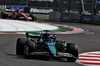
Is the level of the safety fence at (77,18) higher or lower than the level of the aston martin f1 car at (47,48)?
lower

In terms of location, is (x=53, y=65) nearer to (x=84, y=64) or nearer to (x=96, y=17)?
(x=84, y=64)

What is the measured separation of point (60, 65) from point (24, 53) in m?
1.68

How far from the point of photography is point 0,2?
57250 mm

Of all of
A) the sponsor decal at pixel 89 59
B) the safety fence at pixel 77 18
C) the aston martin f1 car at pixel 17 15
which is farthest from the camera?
the aston martin f1 car at pixel 17 15

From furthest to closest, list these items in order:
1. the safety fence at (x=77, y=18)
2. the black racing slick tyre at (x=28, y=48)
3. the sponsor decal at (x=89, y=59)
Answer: the safety fence at (x=77, y=18) < the black racing slick tyre at (x=28, y=48) < the sponsor decal at (x=89, y=59)

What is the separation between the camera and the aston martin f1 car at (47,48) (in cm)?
976

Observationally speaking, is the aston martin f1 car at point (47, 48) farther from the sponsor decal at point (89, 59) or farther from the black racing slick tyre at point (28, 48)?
the sponsor decal at point (89, 59)

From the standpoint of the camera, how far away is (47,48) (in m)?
10.2

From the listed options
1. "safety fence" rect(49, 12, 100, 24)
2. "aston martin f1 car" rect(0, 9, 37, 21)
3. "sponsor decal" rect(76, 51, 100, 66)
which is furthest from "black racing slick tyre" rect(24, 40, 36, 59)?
"aston martin f1 car" rect(0, 9, 37, 21)

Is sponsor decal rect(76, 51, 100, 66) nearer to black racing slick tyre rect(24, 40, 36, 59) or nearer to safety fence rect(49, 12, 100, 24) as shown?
black racing slick tyre rect(24, 40, 36, 59)

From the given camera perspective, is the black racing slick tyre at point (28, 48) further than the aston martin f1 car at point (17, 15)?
No

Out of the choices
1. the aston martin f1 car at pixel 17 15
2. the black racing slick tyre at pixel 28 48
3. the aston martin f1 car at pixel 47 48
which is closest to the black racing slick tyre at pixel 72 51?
the aston martin f1 car at pixel 47 48

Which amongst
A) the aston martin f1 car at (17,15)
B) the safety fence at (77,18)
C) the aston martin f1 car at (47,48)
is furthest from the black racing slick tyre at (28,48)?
the aston martin f1 car at (17,15)

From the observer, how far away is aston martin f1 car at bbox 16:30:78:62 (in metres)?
9.76
